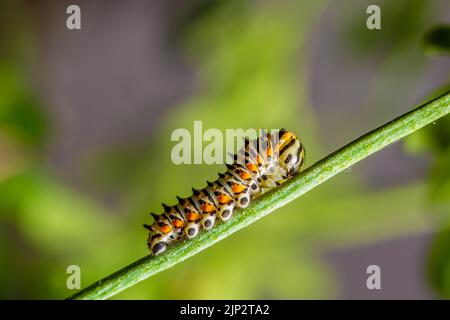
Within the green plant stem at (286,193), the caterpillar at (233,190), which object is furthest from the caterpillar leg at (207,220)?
the green plant stem at (286,193)

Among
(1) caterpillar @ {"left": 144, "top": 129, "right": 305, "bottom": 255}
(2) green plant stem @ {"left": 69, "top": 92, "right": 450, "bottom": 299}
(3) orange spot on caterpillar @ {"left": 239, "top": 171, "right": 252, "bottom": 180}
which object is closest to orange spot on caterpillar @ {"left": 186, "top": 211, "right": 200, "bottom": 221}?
(1) caterpillar @ {"left": 144, "top": 129, "right": 305, "bottom": 255}

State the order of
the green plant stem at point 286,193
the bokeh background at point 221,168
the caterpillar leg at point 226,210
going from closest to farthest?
the green plant stem at point 286,193 < the caterpillar leg at point 226,210 < the bokeh background at point 221,168

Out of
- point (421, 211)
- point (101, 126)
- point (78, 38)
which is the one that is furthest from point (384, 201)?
point (78, 38)

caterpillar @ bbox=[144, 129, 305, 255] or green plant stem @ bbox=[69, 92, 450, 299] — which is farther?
caterpillar @ bbox=[144, 129, 305, 255]

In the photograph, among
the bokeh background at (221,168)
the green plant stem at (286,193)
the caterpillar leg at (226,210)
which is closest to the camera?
the green plant stem at (286,193)

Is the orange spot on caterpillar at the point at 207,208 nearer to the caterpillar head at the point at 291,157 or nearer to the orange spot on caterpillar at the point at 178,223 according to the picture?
the orange spot on caterpillar at the point at 178,223

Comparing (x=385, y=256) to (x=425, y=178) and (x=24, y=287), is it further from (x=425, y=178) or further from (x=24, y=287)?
(x=24, y=287)

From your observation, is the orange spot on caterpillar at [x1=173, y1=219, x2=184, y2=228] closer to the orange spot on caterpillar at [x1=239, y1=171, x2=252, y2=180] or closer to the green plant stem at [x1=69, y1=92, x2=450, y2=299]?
the orange spot on caterpillar at [x1=239, y1=171, x2=252, y2=180]
